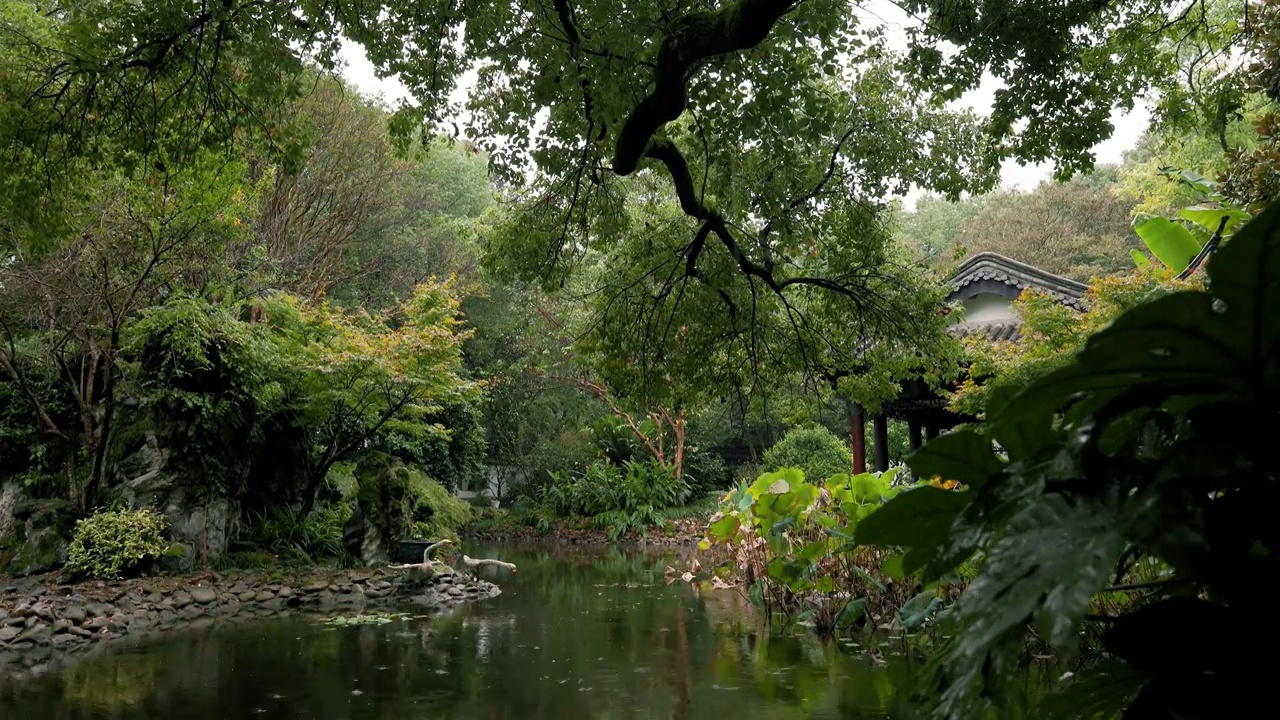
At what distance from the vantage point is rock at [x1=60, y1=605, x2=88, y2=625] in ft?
22.9

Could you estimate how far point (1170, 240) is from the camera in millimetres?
5508

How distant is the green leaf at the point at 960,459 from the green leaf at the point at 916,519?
0.06 feet

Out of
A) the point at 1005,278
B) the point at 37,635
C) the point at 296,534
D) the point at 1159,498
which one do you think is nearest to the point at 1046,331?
the point at 1005,278

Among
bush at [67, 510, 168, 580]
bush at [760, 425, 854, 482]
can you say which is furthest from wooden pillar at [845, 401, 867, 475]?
bush at [760, 425, 854, 482]

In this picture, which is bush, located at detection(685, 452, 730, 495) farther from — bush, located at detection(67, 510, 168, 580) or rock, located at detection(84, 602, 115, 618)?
Answer: rock, located at detection(84, 602, 115, 618)

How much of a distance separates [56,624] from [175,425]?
3131mm

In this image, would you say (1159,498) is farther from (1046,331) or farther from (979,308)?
(979,308)

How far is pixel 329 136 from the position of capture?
13.9 meters

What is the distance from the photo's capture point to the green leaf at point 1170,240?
546 cm

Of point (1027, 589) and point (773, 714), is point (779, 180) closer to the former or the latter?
point (773, 714)

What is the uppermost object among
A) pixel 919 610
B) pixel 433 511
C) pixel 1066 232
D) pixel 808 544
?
pixel 1066 232

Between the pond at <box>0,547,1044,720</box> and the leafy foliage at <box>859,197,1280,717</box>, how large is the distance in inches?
142

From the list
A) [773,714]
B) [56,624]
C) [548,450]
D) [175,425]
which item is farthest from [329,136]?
[773,714]

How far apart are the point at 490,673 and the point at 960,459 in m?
5.28
